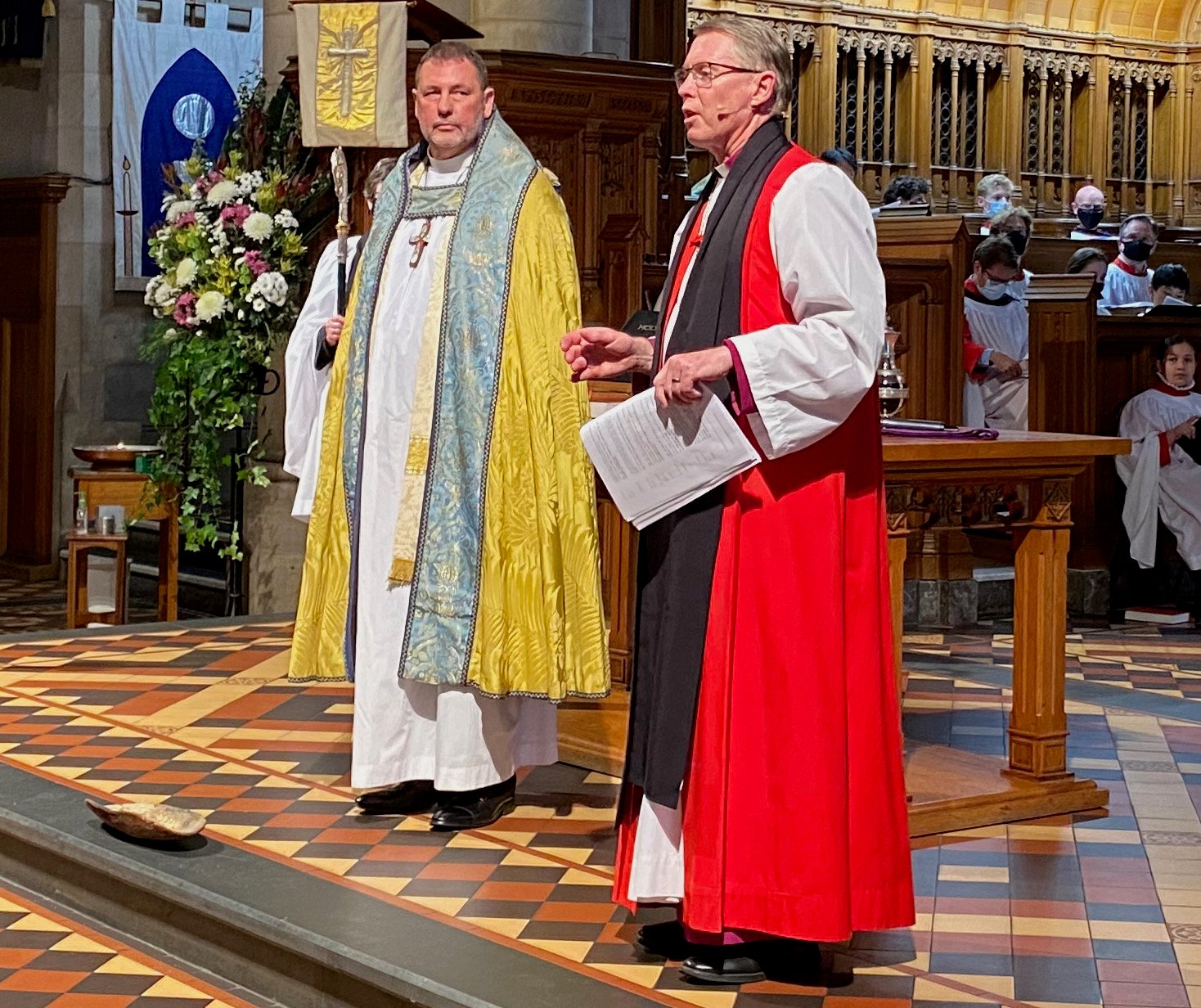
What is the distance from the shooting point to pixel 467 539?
15.1 ft

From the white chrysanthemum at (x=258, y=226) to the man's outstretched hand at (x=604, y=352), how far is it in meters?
4.51

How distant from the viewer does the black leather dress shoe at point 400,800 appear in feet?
15.6

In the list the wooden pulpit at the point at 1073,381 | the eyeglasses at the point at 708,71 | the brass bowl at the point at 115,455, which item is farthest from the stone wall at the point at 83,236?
the eyeglasses at the point at 708,71

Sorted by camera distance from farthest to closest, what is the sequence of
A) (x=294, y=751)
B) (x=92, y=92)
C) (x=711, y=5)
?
(x=711, y=5) < (x=92, y=92) < (x=294, y=751)

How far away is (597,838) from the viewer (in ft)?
14.9

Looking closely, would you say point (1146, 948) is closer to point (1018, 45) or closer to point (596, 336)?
point (596, 336)

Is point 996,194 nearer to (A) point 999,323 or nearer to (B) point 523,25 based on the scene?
(A) point 999,323

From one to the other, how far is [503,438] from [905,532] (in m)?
0.97

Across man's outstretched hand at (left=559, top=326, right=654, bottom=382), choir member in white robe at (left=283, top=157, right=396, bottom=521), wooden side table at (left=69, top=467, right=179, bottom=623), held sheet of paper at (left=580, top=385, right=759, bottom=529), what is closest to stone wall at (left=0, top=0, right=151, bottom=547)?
wooden side table at (left=69, top=467, right=179, bottom=623)

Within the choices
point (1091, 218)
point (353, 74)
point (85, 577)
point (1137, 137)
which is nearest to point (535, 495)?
point (353, 74)

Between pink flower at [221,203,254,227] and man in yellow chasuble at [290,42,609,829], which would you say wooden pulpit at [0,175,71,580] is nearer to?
pink flower at [221,203,254,227]

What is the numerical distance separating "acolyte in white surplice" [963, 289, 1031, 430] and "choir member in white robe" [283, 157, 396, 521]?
472 centimetres

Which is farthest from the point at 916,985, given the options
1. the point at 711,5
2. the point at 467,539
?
the point at 711,5

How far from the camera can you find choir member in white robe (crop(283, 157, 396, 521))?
200 inches
